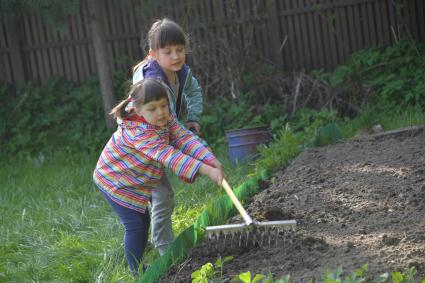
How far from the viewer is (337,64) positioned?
946 cm

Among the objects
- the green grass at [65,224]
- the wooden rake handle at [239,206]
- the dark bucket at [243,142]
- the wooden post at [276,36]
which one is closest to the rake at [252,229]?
the wooden rake handle at [239,206]

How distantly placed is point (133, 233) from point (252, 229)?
762 millimetres

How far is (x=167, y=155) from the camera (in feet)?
12.1

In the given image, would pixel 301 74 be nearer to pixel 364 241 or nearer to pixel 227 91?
pixel 227 91

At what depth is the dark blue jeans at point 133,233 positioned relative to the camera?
157 inches

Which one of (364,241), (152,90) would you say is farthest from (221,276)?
(152,90)

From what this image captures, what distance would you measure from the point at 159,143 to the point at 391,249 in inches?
50.0

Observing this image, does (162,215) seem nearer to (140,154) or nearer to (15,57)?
(140,154)

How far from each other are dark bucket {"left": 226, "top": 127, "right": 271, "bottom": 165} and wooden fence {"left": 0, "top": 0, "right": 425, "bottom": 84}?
86.7 inches

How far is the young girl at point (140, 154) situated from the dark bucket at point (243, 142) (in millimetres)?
3048

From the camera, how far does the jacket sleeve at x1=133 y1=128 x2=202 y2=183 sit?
11.9ft

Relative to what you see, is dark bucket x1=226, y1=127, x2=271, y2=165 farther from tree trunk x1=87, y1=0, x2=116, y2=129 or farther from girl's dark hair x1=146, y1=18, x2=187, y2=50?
girl's dark hair x1=146, y1=18, x2=187, y2=50

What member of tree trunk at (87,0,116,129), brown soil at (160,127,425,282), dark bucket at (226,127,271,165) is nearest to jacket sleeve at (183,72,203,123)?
brown soil at (160,127,425,282)

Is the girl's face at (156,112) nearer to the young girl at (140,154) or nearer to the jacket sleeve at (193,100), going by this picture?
the young girl at (140,154)
